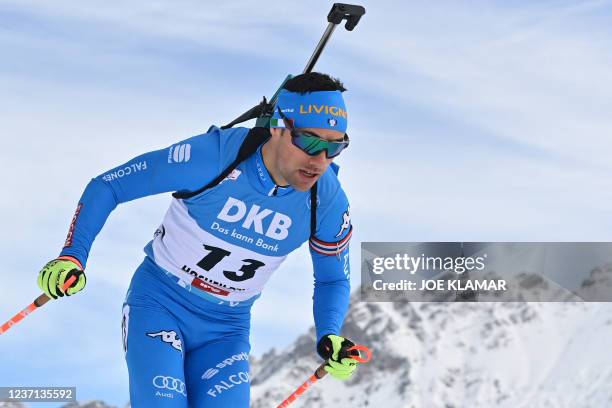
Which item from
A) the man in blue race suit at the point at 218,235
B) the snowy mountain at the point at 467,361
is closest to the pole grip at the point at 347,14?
the man in blue race suit at the point at 218,235

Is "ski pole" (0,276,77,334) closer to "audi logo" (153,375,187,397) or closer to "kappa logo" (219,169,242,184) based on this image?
"audi logo" (153,375,187,397)

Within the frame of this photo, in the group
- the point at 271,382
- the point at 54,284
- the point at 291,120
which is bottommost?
the point at 54,284

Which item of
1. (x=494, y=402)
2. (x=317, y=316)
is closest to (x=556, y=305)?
(x=494, y=402)

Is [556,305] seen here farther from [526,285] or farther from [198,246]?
[198,246]

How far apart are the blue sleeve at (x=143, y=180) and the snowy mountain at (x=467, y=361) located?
2560 centimetres

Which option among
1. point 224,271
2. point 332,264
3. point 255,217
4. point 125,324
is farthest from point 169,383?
point 332,264

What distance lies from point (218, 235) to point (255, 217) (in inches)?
10.3

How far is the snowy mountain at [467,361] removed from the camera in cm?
2938

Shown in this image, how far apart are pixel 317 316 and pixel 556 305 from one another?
26.4m

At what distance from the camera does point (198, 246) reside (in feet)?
19.2

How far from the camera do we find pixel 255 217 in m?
5.80

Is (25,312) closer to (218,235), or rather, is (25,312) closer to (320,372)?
(218,235)

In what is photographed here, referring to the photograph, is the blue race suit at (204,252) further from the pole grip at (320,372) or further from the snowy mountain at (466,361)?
the snowy mountain at (466,361)

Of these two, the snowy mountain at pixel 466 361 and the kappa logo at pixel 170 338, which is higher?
the snowy mountain at pixel 466 361
